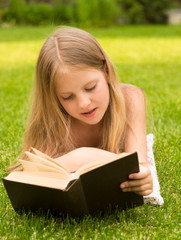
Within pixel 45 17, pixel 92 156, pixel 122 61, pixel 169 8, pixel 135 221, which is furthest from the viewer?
pixel 169 8

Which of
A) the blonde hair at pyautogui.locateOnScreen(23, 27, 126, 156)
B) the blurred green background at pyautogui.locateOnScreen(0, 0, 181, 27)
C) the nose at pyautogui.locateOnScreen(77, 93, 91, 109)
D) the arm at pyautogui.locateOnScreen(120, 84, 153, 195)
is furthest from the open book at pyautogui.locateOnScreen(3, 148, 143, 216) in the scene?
the blurred green background at pyautogui.locateOnScreen(0, 0, 181, 27)

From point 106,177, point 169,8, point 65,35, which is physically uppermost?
point 65,35

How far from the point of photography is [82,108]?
2.03 m

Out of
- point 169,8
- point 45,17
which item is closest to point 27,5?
point 45,17

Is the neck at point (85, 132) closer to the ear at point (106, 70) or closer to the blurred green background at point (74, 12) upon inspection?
the ear at point (106, 70)

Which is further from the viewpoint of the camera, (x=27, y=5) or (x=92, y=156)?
(x=27, y=5)

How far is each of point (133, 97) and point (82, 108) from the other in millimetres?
442

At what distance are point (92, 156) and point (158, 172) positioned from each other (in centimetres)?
63

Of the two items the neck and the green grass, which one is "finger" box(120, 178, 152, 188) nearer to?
the green grass

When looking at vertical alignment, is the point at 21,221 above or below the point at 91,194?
below

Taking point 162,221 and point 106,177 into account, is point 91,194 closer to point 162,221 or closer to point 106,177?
point 106,177

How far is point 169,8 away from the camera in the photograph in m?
22.3

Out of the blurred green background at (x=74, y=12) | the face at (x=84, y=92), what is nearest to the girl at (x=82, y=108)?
the face at (x=84, y=92)

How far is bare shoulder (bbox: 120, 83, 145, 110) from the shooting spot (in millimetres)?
2336
